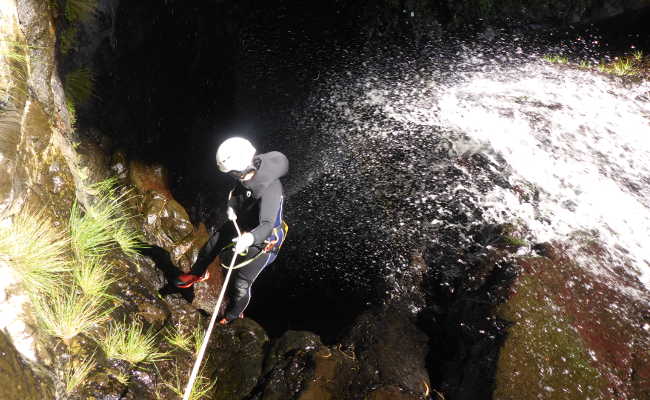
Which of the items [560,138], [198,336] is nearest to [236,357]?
[198,336]

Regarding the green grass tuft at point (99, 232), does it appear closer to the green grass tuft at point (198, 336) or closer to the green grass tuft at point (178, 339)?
the green grass tuft at point (178, 339)

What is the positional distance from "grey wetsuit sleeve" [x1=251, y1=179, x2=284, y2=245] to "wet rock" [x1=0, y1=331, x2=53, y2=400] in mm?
2053

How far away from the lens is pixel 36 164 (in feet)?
11.4

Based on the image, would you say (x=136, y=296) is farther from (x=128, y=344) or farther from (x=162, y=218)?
(x=162, y=218)

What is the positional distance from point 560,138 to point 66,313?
A: 6.66m

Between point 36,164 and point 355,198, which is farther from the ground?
point 36,164

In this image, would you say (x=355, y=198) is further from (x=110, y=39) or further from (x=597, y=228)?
(x=110, y=39)

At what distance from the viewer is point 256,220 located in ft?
14.6

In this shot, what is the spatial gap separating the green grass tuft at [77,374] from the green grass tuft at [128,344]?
243 millimetres

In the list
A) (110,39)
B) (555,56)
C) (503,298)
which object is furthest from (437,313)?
(555,56)

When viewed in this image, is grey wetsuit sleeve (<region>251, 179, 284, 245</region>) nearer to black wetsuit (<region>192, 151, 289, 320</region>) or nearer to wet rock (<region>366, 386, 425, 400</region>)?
black wetsuit (<region>192, 151, 289, 320</region>)

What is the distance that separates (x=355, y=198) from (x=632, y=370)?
175 inches

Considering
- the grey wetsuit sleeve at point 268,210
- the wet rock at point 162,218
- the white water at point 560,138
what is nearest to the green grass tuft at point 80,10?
the wet rock at point 162,218

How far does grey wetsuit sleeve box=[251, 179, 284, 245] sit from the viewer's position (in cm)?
390
